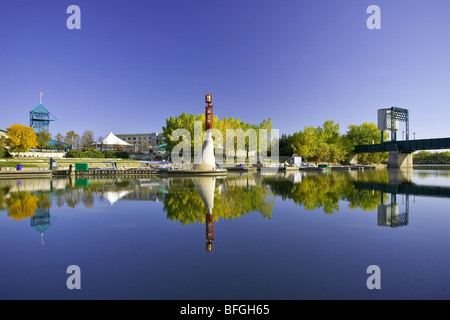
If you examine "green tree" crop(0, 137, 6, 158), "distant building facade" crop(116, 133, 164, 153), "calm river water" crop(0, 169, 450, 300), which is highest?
"distant building facade" crop(116, 133, 164, 153)

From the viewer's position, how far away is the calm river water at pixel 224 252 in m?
5.36

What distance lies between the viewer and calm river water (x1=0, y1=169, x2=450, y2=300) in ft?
17.6

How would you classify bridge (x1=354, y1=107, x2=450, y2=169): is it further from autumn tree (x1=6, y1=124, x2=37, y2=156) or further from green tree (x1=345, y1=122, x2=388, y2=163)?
autumn tree (x1=6, y1=124, x2=37, y2=156)

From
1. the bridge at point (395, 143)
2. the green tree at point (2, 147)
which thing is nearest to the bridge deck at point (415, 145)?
the bridge at point (395, 143)

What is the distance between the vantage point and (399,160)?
234 ft

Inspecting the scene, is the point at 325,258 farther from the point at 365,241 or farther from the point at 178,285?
the point at 178,285

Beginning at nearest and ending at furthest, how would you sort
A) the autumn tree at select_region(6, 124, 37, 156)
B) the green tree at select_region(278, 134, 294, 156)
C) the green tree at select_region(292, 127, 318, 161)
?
the autumn tree at select_region(6, 124, 37, 156) < the green tree at select_region(292, 127, 318, 161) < the green tree at select_region(278, 134, 294, 156)

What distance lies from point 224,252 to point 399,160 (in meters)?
79.4

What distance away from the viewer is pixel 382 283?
5691mm

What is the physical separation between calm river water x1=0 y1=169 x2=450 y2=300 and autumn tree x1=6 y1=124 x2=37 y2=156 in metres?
46.4

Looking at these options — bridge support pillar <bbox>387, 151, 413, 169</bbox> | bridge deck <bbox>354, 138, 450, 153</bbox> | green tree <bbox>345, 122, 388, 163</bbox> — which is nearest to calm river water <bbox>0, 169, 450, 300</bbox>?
bridge deck <bbox>354, 138, 450, 153</bbox>

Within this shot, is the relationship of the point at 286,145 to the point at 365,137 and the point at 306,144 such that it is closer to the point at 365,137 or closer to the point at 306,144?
the point at 306,144

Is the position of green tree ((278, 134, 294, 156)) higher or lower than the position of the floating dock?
higher

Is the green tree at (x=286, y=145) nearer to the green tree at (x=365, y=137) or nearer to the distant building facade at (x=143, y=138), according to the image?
the green tree at (x=365, y=137)
